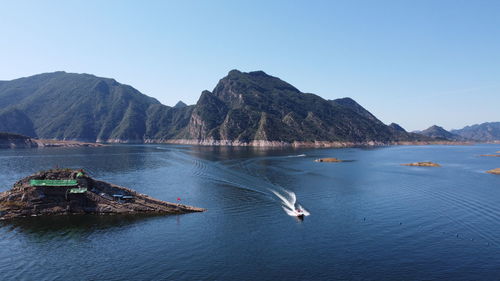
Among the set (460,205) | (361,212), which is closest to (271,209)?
(361,212)

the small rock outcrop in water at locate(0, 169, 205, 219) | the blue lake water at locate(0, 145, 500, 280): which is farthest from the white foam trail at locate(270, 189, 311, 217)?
the small rock outcrop in water at locate(0, 169, 205, 219)

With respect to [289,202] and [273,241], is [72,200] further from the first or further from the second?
[289,202]

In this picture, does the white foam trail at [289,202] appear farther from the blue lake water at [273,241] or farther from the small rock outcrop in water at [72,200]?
the small rock outcrop in water at [72,200]

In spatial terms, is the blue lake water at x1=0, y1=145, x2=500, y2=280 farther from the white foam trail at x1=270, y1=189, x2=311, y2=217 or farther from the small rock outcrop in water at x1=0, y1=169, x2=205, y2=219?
the small rock outcrop in water at x1=0, y1=169, x2=205, y2=219

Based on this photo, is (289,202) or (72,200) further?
→ (289,202)

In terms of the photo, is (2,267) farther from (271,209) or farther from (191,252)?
(271,209)

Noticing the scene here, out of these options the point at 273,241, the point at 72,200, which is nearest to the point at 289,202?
the point at 273,241
